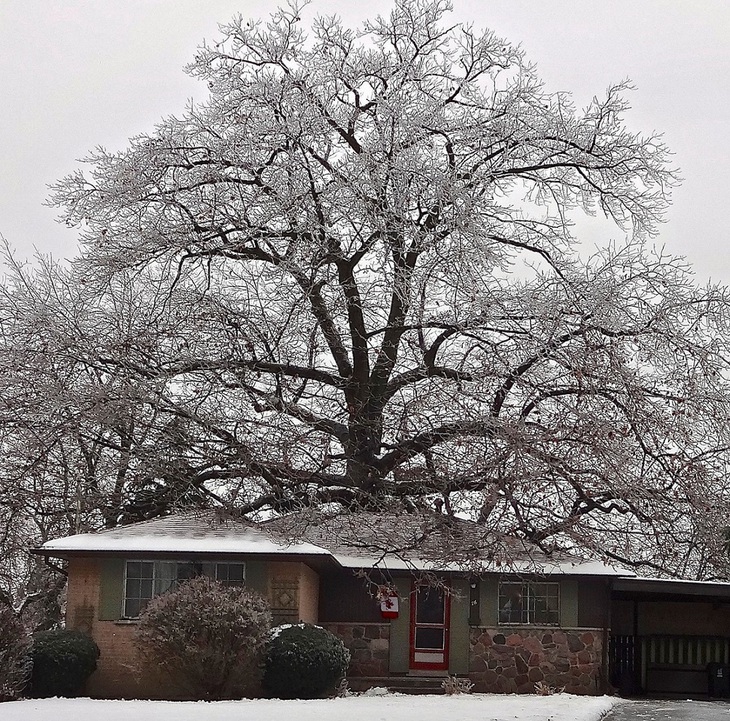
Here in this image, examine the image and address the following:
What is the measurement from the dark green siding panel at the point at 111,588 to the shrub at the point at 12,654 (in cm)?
182

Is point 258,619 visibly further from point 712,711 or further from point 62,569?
point 62,569

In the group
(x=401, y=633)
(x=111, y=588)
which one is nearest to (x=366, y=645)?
(x=401, y=633)

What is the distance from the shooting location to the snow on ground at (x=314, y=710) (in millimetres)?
12641

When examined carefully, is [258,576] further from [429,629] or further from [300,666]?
[429,629]

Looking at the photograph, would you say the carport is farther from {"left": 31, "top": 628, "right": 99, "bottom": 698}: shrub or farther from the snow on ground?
{"left": 31, "top": 628, "right": 99, "bottom": 698}: shrub

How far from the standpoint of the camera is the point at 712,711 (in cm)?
1698

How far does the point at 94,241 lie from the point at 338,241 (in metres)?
4.43

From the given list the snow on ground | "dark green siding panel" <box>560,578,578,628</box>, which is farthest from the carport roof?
the snow on ground

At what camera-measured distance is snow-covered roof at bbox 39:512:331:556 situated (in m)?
17.9

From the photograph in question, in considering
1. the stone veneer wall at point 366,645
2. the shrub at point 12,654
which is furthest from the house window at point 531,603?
the shrub at point 12,654

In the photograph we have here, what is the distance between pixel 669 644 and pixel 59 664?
12788 millimetres

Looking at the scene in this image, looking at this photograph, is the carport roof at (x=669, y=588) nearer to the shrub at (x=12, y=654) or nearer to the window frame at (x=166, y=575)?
the window frame at (x=166, y=575)

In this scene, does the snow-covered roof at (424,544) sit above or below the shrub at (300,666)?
above

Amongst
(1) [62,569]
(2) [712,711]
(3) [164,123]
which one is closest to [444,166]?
(3) [164,123]
